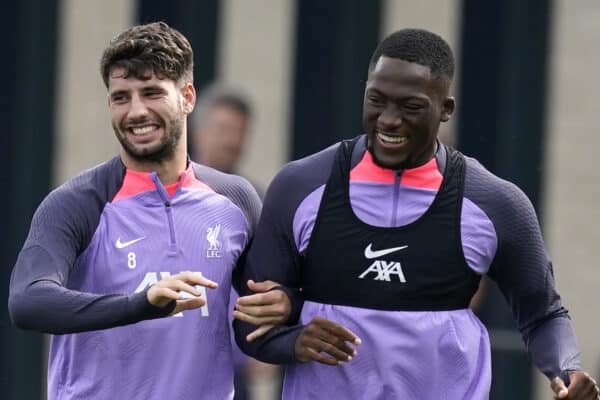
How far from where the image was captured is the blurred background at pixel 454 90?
9.02 m

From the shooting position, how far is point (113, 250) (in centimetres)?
484

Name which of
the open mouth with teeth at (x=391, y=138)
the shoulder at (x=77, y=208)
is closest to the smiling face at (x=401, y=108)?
the open mouth with teeth at (x=391, y=138)

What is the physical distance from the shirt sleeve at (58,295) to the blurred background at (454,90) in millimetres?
4232

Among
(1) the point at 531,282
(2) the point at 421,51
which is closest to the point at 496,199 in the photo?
(1) the point at 531,282

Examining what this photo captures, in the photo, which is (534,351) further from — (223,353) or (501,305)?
(501,305)

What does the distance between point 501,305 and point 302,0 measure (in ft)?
6.38

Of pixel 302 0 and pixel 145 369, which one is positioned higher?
pixel 302 0

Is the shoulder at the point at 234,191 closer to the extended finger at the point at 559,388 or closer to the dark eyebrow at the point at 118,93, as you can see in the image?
the dark eyebrow at the point at 118,93

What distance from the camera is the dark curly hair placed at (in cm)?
490

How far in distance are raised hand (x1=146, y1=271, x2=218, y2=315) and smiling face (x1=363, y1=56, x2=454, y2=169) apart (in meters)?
0.64

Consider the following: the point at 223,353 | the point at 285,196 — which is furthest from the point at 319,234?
the point at 223,353

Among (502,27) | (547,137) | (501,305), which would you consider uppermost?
(502,27)

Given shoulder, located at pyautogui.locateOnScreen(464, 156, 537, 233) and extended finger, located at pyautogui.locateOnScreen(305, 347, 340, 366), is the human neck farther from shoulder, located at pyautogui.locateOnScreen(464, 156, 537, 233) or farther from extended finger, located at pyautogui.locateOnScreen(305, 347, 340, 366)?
shoulder, located at pyautogui.locateOnScreen(464, 156, 537, 233)

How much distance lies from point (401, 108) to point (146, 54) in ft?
2.54
